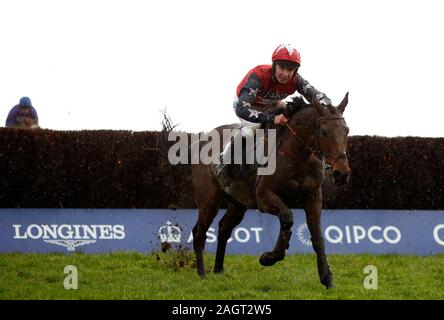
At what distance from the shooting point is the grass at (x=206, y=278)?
291 inches

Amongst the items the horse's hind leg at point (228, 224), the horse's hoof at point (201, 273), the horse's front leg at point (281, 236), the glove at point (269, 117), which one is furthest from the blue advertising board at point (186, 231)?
the horse's front leg at point (281, 236)

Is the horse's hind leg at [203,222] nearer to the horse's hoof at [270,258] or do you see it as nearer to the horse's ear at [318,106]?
the horse's hoof at [270,258]

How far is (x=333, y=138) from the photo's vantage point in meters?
7.12

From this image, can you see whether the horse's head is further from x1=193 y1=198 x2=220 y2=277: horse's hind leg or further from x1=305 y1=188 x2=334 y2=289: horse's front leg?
x1=193 y1=198 x2=220 y2=277: horse's hind leg

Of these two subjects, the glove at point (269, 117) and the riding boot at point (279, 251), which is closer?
the riding boot at point (279, 251)

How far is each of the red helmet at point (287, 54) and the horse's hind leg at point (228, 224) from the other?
2.03m

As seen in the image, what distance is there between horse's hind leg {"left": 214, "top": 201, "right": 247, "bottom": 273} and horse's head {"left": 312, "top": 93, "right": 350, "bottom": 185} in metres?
1.94

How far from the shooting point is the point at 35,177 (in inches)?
480

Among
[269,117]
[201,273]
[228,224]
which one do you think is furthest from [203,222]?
[269,117]

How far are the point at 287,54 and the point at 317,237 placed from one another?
181 centimetres

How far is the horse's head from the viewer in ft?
22.8

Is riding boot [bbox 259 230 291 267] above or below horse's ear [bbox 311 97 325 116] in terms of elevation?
below

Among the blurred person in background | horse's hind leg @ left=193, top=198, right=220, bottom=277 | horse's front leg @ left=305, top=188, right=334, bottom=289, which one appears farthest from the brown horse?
the blurred person in background
